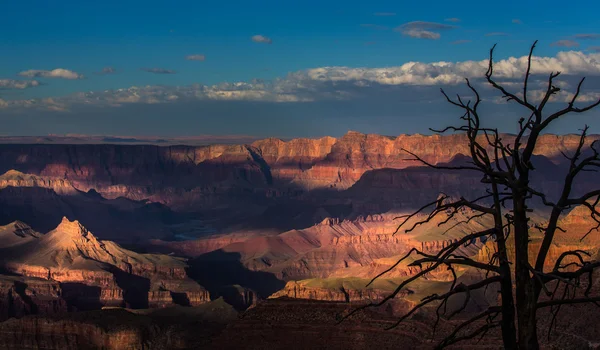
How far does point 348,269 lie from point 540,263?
565ft

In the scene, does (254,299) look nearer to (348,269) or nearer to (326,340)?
(348,269)

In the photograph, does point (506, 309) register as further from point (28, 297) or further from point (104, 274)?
point (104, 274)

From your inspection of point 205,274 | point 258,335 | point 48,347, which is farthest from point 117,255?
point 258,335

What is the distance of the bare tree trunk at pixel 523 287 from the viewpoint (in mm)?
11227

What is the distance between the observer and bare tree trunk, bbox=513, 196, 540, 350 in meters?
11.2

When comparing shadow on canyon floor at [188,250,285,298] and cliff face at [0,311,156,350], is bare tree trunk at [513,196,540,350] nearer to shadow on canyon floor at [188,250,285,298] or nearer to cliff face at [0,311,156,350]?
cliff face at [0,311,156,350]

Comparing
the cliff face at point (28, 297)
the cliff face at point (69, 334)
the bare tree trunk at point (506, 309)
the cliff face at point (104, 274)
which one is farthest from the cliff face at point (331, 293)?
the bare tree trunk at point (506, 309)

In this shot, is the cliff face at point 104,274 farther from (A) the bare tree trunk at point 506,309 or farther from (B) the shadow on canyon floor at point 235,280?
(A) the bare tree trunk at point 506,309

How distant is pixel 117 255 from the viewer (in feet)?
642

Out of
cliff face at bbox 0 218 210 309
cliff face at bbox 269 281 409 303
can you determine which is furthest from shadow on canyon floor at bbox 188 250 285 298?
cliff face at bbox 269 281 409 303

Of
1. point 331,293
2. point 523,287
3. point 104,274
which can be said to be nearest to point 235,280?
point 104,274

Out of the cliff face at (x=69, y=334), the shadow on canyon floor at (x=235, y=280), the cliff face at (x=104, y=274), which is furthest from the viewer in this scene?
the shadow on canyon floor at (x=235, y=280)

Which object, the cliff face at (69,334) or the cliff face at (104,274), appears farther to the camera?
the cliff face at (104,274)

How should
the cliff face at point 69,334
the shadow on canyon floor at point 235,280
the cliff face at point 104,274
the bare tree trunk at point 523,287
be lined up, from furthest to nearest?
the shadow on canyon floor at point 235,280 → the cliff face at point 104,274 → the cliff face at point 69,334 → the bare tree trunk at point 523,287
